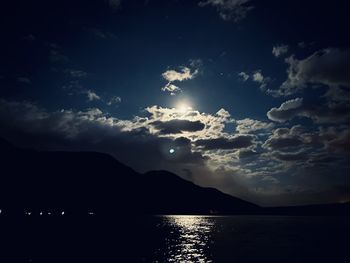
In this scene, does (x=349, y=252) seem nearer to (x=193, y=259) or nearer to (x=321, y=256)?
(x=321, y=256)

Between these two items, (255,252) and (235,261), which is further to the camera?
(255,252)

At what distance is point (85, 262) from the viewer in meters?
71.2

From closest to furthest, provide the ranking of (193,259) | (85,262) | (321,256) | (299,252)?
1. (85,262)
2. (193,259)
3. (321,256)
4. (299,252)

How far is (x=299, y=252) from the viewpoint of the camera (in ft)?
313

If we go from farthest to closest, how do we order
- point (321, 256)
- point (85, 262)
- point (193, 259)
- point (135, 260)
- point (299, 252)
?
point (299, 252) < point (321, 256) < point (193, 259) < point (135, 260) < point (85, 262)

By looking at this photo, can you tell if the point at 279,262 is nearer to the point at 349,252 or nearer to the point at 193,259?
the point at 193,259

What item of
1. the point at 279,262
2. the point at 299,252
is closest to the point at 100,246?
the point at 279,262

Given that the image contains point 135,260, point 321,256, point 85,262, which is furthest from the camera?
point 321,256

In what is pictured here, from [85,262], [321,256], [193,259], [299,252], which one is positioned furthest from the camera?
[299,252]

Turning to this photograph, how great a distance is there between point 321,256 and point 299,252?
7.82 m

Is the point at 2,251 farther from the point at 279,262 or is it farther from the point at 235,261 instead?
the point at 279,262

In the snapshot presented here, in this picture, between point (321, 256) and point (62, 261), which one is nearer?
point (62, 261)

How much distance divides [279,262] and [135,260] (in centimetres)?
3269

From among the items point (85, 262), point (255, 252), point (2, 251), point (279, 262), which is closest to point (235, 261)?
point (279, 262)
